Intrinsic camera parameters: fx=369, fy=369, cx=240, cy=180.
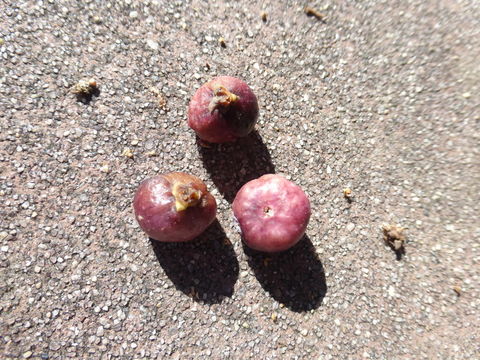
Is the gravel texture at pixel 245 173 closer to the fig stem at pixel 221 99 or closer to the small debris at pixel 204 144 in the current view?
the small debris at pixel 204 144

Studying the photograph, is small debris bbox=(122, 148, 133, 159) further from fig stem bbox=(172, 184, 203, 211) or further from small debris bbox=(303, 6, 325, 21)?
small debris bbox=(303, 6, 325, 21)

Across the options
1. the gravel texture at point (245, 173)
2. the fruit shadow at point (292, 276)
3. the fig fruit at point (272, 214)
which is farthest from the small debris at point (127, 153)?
the fruit shadow at point (292, 276)

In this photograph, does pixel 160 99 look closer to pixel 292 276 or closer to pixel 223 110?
pixel 223 110

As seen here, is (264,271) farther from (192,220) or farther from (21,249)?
(21,249)

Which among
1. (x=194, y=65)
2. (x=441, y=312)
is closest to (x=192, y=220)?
(x=194, y=65)

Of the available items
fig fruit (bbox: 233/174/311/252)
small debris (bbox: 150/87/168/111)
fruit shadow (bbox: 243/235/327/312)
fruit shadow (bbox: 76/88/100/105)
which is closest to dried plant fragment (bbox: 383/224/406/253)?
fruit shadow (bbox: 243/235/327/312)

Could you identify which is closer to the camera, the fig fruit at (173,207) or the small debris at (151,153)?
the fig fruit at (173,207)
